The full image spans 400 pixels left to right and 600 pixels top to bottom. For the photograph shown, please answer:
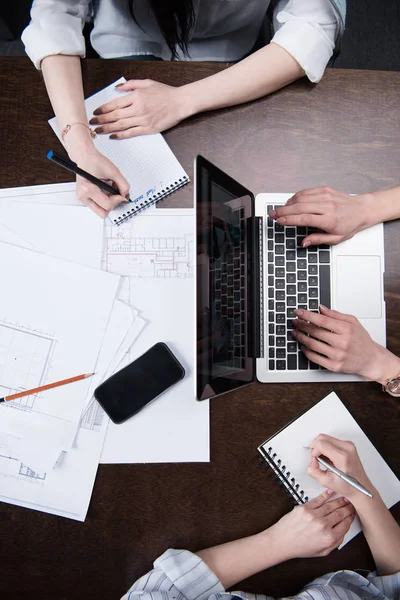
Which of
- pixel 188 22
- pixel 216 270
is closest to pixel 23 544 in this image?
pixel 216 270

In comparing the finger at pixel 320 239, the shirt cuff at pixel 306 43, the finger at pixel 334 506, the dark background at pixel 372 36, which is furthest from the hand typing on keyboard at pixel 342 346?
the dark background at pixel 372 36

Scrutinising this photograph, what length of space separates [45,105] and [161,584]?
33.8 inches

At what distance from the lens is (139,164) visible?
890 mm

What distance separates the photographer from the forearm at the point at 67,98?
849mm

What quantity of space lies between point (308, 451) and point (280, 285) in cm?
30

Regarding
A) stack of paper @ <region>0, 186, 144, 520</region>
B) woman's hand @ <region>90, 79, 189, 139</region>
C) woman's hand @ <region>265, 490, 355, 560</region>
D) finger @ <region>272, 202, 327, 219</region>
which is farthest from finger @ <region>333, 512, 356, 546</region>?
woman's hand @ <region>90, 79, 189, 139</region>

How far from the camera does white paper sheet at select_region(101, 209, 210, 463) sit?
86 cm

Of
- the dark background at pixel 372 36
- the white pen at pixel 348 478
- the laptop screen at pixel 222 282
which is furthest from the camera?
the dark background at pixel 372 36

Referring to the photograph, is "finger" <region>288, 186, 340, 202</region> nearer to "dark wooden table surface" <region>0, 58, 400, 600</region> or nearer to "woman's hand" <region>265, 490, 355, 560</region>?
"dark wooden table surface" <region>0, 58, 400, 600</region>

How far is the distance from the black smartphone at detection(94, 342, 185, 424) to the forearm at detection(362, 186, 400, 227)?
1.42 ft

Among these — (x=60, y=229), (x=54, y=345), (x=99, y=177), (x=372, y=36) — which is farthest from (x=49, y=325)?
(x=372, y=36)

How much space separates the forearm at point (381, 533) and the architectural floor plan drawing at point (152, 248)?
1.64 ft

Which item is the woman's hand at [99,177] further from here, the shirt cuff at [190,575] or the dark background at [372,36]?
the dark background at [372,36]

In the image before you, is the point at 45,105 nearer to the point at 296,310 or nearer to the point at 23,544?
the point at 296,310
